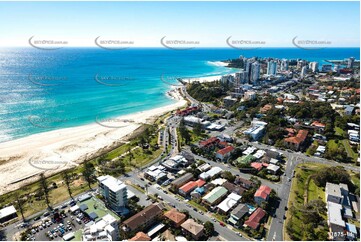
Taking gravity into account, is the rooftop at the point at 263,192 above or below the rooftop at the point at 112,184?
below

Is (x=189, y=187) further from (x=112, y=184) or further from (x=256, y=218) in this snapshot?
(x=112, y=184)

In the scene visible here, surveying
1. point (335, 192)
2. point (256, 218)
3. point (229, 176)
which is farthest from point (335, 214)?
point (229, 176)

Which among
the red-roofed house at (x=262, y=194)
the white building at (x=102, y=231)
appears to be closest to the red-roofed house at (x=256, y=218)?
the red-roofed house at (x=262, y=194)

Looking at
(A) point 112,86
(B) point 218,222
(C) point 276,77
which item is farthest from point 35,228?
(C) point 276,77

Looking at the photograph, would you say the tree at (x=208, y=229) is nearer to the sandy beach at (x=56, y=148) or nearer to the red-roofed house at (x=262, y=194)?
the red-roofed house at (x=262, y=194)

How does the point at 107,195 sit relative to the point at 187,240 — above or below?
above

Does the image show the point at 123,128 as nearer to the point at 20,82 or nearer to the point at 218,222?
the point at 218,222
